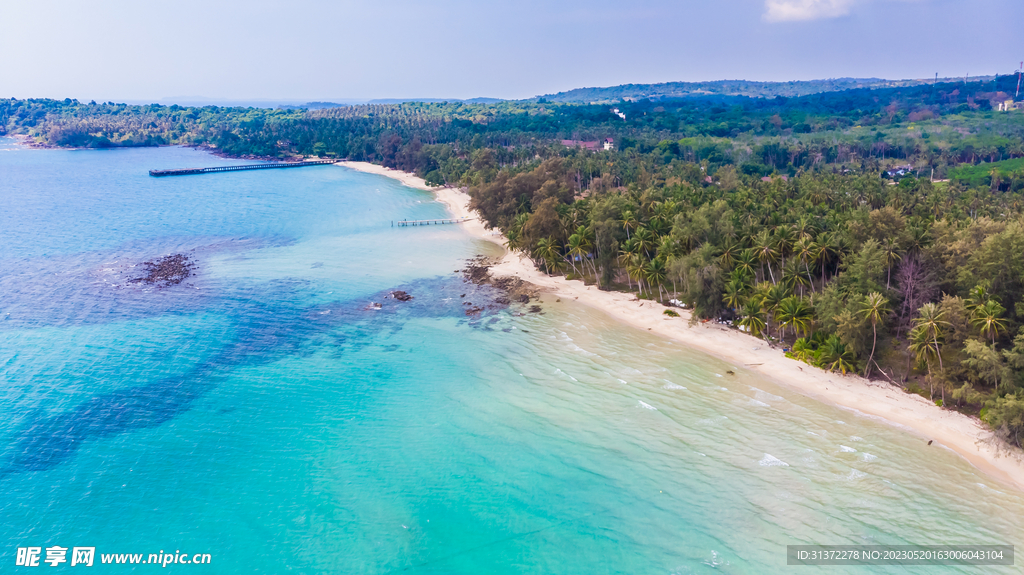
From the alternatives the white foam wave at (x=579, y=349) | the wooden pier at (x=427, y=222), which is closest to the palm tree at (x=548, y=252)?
the white foam wave at (x=579, y=349)

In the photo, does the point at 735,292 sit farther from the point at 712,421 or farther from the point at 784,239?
the point at 712,421

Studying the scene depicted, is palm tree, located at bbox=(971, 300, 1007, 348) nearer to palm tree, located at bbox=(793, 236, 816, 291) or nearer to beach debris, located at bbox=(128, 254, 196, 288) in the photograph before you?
palm tree, located at bbox=(793, 236, 816, 291)

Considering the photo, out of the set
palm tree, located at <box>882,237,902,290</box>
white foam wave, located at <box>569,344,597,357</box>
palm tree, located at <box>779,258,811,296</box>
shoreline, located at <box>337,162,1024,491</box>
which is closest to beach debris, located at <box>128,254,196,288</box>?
shoreline, located at <box>337,162,1024,491</box>

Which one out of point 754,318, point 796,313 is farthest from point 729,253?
point 796,313

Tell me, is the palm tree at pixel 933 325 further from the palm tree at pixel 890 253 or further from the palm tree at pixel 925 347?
the palm tree at pixel 890 253

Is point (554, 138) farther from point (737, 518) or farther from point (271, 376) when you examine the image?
point (737, 518)

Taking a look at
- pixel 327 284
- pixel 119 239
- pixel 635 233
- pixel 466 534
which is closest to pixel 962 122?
pixel 635 233
